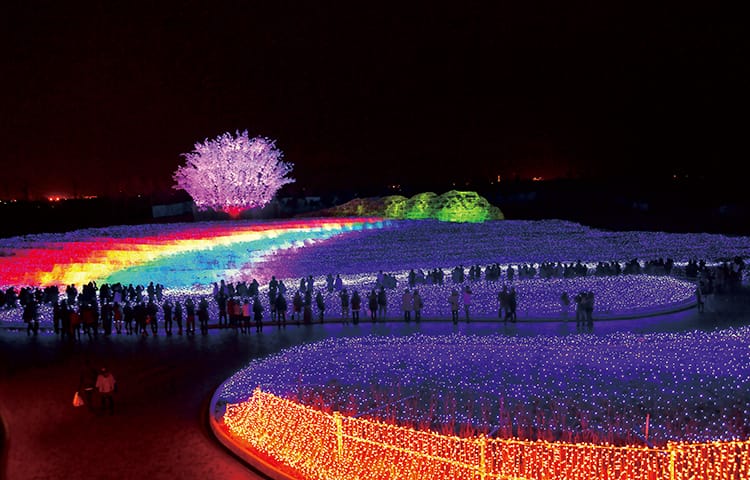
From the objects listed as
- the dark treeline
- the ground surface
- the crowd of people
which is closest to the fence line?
the ground surface

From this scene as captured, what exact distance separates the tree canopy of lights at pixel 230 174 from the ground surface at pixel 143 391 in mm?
25466

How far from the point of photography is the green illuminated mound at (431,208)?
4653cm

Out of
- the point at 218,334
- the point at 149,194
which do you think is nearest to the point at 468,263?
the point at 218,334

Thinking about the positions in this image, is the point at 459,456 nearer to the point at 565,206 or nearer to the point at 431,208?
the point at 431,208

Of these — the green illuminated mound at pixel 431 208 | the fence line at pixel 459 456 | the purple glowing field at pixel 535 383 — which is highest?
the green illuminated mound at pixel 431 208

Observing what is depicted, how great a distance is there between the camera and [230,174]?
47875mm

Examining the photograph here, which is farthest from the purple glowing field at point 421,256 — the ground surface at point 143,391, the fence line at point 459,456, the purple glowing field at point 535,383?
the fence line at point 459,456

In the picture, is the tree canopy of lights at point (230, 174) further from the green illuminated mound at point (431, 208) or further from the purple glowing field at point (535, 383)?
the purple glowing field at point (535, 383)

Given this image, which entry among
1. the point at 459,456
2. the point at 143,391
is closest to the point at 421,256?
the point at 143,391

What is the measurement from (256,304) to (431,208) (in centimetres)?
2644

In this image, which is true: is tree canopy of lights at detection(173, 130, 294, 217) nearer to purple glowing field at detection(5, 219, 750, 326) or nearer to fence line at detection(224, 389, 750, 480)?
purple glowing field at detection(5, 219, 750, 326)

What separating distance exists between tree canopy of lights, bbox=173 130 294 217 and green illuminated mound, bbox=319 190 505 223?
4.78 metres

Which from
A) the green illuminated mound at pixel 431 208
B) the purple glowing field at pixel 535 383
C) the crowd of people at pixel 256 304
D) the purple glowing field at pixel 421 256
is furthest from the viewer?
the green illuminated mound at pixel 431 208

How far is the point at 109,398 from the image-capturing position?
47.9 feet
